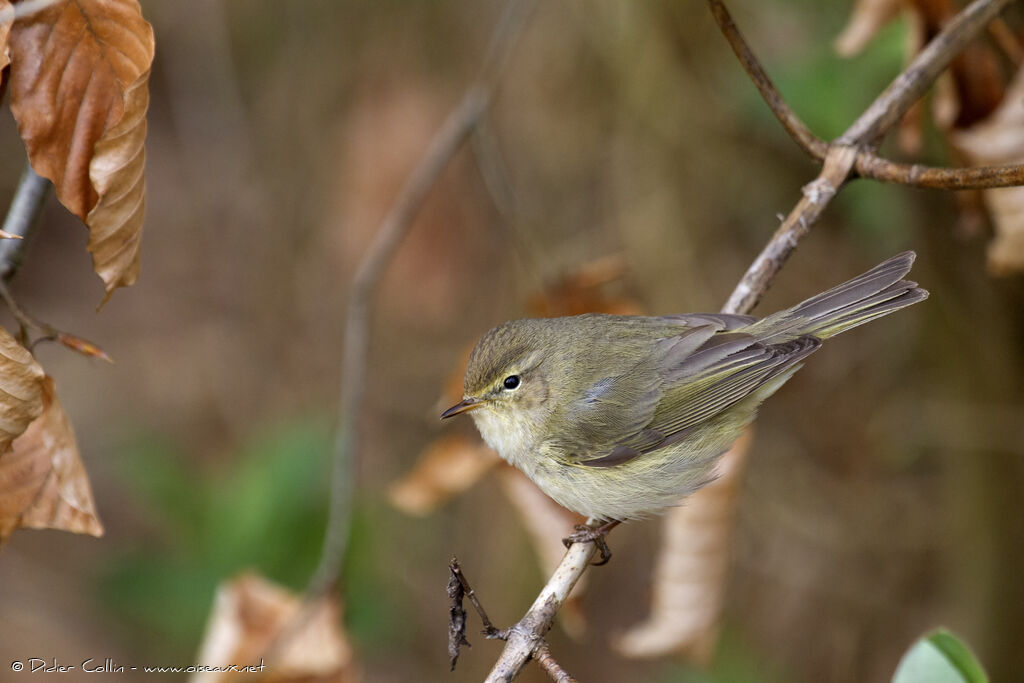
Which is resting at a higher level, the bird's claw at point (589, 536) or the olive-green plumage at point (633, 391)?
the olive-green plumage at point (633, 391)

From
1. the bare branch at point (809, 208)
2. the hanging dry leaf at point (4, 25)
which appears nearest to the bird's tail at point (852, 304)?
the bare branch at point (809, 208)

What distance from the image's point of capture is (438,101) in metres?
6.90

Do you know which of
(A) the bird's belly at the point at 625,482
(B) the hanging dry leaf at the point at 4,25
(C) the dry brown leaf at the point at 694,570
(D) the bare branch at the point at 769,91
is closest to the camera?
(B) the hanging dry leaf at the point at 4,25

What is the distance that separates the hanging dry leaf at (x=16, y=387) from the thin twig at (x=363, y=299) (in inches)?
55.8

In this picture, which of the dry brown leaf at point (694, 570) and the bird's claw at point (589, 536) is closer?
the bird's claw at point (589, 536)

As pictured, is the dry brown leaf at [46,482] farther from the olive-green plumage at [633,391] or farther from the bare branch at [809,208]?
the bare branch at [809,208]

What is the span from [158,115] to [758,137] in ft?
16.7

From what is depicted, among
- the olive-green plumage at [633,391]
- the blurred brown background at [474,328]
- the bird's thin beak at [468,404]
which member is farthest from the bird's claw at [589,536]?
the blurred brown background at [474,328]

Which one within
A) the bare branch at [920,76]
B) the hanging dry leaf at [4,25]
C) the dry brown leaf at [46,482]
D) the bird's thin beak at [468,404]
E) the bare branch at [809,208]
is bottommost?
the dry brown leaf at [46,482]

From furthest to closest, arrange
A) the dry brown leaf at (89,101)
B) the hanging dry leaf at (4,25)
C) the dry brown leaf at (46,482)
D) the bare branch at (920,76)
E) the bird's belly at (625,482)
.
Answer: the bird's belly at (625,482) → the bare branch at (920,76) → the dry brown leaf at (46,482) → the dry brown leaf at (89,101) → the hanging dry leaf at (4,25)

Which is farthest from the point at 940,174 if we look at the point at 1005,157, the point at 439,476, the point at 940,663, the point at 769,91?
the point at 439,476

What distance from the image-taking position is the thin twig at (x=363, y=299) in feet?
10.7

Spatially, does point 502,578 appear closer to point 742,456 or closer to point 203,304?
point 742,456

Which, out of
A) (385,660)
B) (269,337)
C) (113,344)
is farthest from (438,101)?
(385,660)
